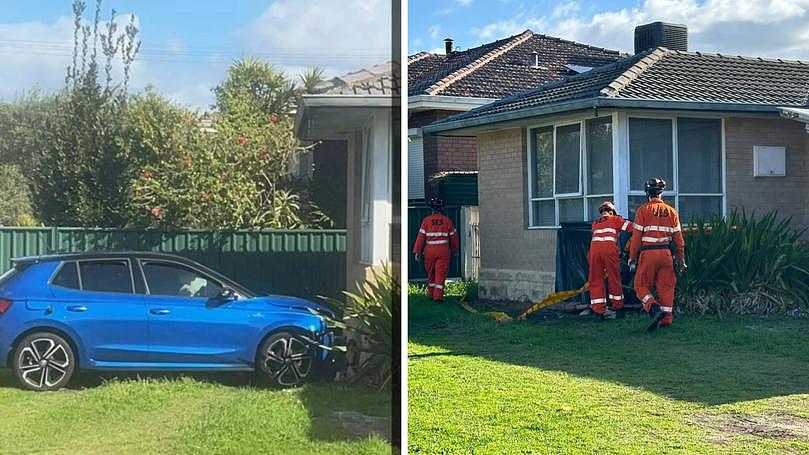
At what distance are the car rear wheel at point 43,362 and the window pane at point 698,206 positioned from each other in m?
11.6

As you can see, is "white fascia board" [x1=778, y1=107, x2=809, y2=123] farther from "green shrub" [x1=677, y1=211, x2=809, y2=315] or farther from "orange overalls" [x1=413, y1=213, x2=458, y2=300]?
"orange overalls" [x1=413, y1=213, x2=458, y2=300]

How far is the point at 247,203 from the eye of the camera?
136 inches

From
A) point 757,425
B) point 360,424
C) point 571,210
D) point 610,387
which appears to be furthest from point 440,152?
point 360,424

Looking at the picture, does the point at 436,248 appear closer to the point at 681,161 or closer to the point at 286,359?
the point at 681,161

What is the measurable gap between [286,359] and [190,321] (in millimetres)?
403

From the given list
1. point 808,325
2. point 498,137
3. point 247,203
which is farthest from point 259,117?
point 498,137

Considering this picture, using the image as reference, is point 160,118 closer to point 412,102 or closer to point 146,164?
point 146,164

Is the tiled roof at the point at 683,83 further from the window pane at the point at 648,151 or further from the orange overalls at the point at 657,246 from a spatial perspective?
the orange overalls at the point at 657,246

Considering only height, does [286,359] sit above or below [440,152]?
below

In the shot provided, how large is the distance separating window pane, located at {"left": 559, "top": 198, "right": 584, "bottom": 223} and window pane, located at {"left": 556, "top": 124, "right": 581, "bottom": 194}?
0.50 ft

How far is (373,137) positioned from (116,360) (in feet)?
4.24

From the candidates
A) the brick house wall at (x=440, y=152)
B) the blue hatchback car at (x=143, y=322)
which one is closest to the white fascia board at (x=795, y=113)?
the brick house wall at (x=440, y=152)

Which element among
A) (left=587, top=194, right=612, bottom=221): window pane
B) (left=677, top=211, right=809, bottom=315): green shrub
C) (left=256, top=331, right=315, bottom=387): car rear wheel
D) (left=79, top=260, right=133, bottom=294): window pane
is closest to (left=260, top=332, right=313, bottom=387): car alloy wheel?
(left=256, top=331, right=315, bottom=387): car rear wheel

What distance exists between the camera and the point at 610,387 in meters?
7.54
